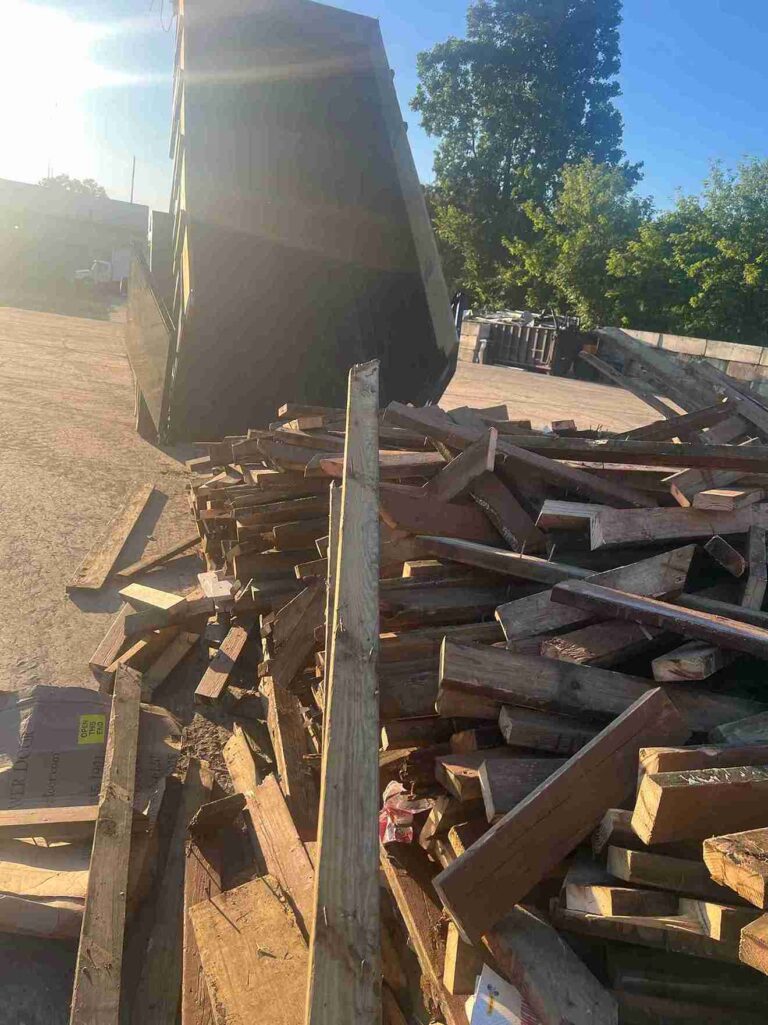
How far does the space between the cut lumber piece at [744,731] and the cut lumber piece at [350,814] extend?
0.93 meters

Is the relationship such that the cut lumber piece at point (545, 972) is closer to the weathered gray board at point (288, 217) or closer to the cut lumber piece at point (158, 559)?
the cut lumber piece at point (158, 559)

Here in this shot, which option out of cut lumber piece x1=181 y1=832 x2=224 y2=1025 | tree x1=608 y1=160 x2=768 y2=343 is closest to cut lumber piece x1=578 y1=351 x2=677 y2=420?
cut lumber piece x1=181 y1=832 x2=224 y2=1025

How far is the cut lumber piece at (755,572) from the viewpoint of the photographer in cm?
254

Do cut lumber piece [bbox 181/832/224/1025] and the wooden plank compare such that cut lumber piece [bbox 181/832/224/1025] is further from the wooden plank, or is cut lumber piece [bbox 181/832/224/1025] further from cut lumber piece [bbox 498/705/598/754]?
the wooden plank

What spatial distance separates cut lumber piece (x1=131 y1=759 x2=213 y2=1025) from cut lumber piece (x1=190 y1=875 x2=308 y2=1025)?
0.15m

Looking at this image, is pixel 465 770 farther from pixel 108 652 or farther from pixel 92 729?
pixel 108 652

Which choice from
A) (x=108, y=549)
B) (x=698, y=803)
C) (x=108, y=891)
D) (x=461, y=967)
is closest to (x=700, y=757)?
(x=698, y=803)

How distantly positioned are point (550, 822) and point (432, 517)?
5.26 feet

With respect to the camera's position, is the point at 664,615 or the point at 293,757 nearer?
the point at 664,615

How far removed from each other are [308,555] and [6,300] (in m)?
23.1

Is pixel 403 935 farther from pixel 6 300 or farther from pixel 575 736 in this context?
pixel 6 300

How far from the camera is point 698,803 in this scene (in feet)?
4.83

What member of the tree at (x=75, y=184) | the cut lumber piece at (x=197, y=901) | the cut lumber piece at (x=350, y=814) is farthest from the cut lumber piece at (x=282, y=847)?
the tree at (x=75, y=184)

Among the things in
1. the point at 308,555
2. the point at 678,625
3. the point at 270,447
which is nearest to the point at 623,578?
the point at 678,625
